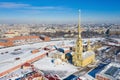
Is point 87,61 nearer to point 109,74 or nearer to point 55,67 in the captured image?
point 55,67

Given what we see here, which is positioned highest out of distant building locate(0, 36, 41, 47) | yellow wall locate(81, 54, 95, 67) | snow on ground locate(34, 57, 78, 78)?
distant building locate(0, 36, 41, 47)

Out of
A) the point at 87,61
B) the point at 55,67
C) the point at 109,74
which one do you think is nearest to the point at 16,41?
the point at 55,67

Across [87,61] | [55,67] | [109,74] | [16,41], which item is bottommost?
[55,67]

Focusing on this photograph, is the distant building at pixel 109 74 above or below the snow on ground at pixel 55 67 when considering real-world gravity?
above

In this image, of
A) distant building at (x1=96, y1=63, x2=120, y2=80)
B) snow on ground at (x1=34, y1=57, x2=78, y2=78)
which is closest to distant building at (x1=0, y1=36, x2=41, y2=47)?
snow on ground at (x1=34, y1=57, x2=78, y2=78)

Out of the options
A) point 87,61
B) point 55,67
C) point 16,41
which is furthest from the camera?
point 16,41

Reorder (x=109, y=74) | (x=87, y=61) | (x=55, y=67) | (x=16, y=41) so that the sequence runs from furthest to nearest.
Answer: (x=16, y=41) → (x=87, y=61) → (x=55, y=67) → (x=109, y=74)

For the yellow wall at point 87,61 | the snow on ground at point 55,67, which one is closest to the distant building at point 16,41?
the snow on ground at point 55,67

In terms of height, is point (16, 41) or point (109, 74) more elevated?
point (16, 41)

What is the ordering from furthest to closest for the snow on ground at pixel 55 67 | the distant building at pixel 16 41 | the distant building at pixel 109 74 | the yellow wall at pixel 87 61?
the distant building at pixel 16 41
the yellow wall at pixel 87 61
the snow on ground at pixel 55 67
the distant building at pixel 109 74

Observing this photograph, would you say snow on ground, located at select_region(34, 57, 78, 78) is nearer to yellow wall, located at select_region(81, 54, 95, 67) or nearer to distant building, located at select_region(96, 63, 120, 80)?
yellow wall, located at select_region(81, 54, 95, 67)

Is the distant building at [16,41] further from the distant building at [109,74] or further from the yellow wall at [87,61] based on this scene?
the distant building at [109,74]
